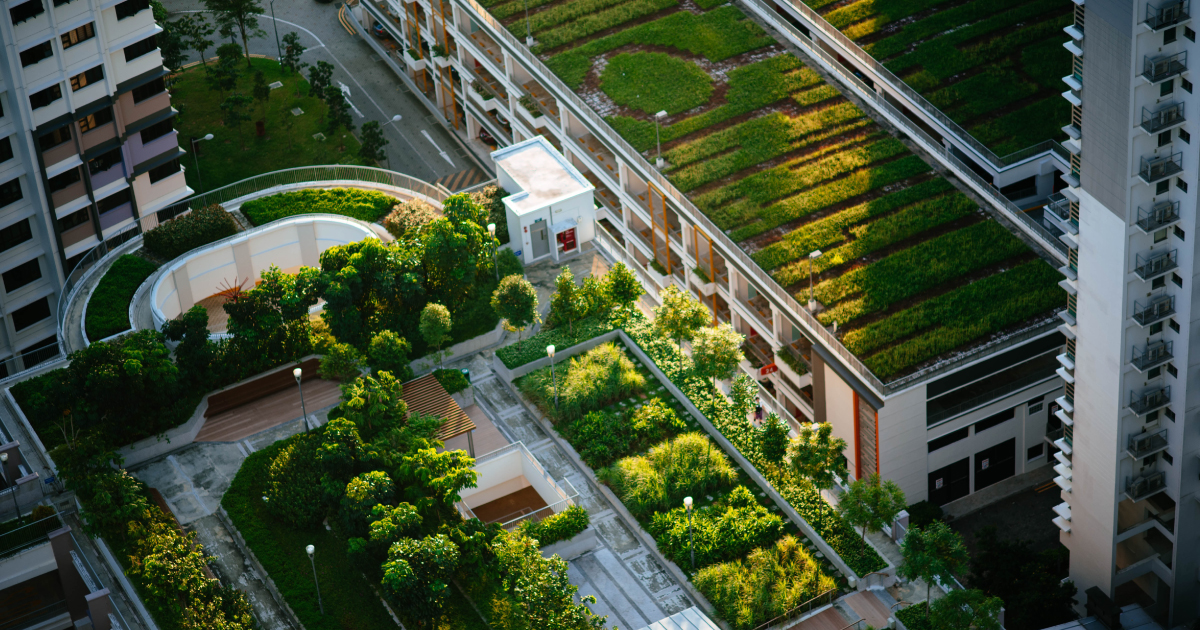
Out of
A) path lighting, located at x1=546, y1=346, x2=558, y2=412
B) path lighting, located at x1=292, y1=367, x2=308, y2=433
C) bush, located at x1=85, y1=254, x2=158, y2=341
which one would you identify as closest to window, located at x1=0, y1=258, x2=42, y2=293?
bush, located at x1=85, y1=254, x2=158, y2=341

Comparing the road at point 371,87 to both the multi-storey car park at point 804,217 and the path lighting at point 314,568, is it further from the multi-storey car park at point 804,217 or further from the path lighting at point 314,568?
the path lighting at point 314,568

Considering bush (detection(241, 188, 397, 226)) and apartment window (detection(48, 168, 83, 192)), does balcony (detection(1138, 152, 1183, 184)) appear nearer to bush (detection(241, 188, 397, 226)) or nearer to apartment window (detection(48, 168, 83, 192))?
bush (detection(241, 188, 397, 226))

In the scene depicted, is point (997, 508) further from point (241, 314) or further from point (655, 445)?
point (241, 314)

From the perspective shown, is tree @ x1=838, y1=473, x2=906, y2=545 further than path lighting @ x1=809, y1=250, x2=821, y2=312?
No

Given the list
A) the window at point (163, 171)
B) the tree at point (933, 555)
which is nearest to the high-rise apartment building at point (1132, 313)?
the tree at point (933, 555)

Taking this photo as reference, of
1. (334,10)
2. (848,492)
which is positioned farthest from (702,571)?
(334,10)

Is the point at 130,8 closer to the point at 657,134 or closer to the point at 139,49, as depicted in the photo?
the point at 139,49

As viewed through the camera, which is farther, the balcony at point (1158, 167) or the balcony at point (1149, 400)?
the balcony at point (1149, 400)

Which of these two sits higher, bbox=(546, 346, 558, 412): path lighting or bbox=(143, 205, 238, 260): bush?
bbox=(143, 205, 238, 260): bush
